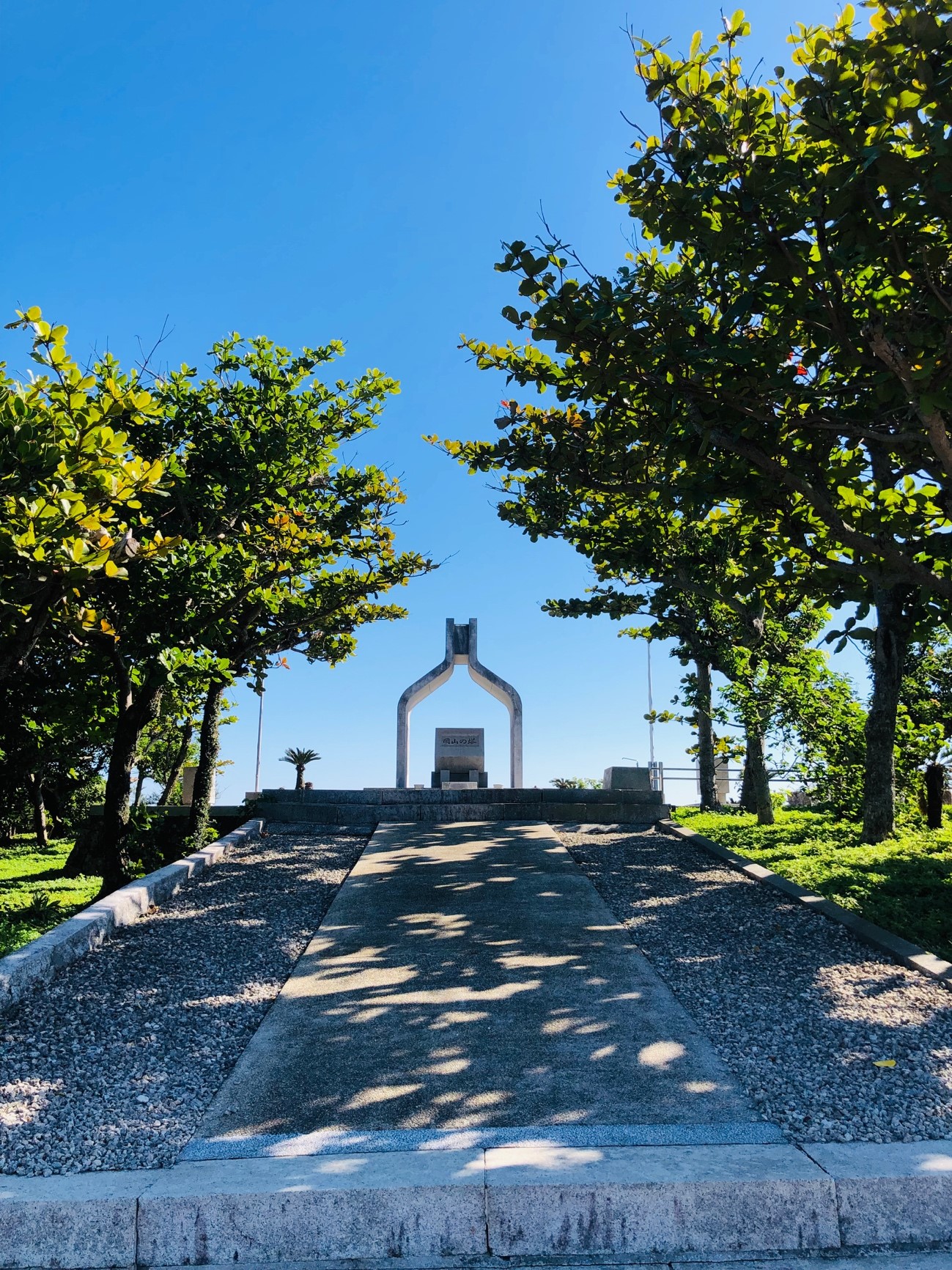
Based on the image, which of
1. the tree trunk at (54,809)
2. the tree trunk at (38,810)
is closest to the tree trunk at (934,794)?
the tree trunk at (38,810)

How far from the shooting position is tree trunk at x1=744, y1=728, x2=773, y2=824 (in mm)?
15461

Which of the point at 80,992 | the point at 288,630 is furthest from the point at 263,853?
the point at 80,992

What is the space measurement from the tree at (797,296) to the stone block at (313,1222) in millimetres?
5403

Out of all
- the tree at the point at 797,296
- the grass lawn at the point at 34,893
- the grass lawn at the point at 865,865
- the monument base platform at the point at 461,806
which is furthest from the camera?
the monument base platform at the point at 461,806

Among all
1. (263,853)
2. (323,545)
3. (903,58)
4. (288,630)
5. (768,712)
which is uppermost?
(903,58)

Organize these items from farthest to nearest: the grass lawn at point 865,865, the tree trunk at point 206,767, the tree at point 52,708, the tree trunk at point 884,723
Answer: the tree trunk at point 206,767 < the tree trunk at point 884,723 < the tree at point 52,708 < the grass lawn at point 865,865

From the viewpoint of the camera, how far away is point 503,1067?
16.5 ft

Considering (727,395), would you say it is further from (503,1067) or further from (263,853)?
(263,853)

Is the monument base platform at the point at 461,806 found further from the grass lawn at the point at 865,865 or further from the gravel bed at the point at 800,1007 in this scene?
the gravel bed at the point at 800,1007

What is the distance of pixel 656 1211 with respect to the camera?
3619mm

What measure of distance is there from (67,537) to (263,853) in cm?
700

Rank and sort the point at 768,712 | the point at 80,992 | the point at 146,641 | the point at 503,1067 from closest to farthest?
the point at 503,1067 → the point at 80,992 → the point at 146,641 → the point at 768,712

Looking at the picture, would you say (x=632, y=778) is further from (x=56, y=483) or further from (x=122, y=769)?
(x=56, y=483)

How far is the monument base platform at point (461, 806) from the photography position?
15.2m
